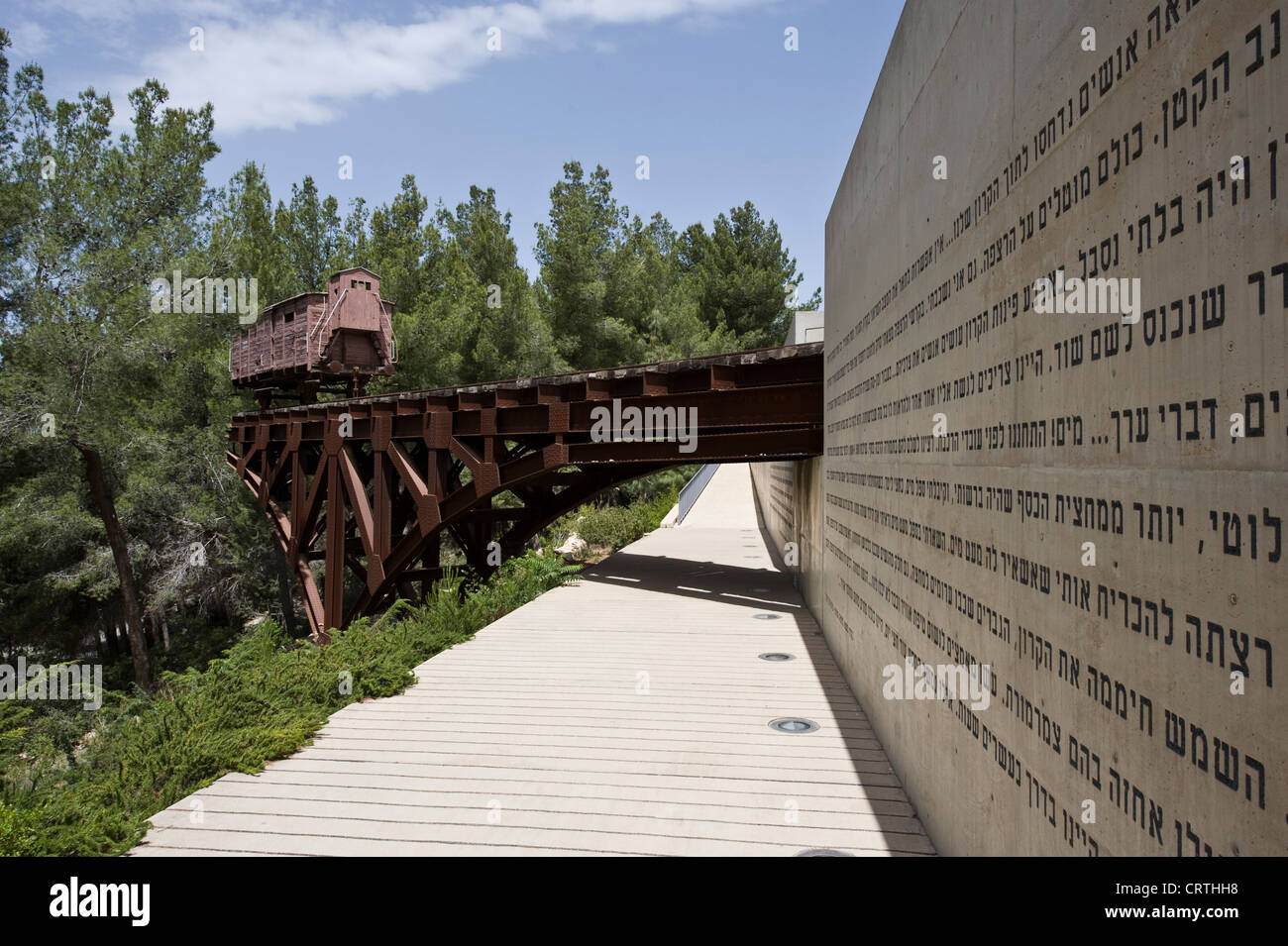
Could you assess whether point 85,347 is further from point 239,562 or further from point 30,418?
point 239,562

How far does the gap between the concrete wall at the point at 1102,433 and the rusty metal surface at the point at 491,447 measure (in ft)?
22.5

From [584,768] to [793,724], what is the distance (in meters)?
1.73

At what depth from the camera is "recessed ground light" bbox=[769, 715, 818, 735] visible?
6152 millimetres

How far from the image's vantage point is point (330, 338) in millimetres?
20344

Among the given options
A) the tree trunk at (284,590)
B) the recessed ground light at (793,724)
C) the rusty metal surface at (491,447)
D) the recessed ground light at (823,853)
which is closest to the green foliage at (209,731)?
the recessed ground light at (793,724)

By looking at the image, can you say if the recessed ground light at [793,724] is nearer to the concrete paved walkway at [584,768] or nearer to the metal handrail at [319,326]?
the concrete paved walkway at [584,768]

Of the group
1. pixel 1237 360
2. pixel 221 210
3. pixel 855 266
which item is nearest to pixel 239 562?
pixel 221 210

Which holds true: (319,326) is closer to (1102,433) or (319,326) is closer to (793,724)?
(793,724)

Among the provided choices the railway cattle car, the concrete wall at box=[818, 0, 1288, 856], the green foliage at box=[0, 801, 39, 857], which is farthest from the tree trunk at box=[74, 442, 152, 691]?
the concrete wall at box=[818, 0, 1288, 856]

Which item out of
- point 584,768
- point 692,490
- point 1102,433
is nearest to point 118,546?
point 692,490

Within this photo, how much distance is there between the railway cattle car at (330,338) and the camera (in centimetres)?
2039

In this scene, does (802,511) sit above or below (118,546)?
above

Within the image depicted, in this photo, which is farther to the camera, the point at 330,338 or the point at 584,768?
the point at 330,338

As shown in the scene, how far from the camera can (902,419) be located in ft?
17.0
